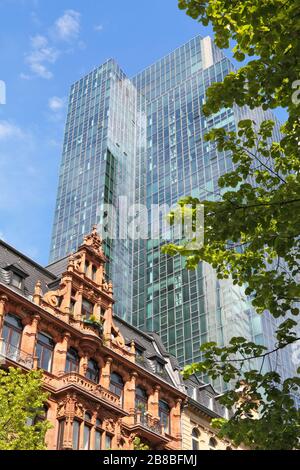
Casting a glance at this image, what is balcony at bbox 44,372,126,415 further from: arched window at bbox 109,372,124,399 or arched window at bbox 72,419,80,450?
arched window at bbox 109,372,124,399

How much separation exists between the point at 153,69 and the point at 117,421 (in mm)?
113497

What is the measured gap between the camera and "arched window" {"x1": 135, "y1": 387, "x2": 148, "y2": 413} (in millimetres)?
40941

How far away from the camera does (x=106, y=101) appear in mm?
124062

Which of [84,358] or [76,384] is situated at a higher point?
[84,358]

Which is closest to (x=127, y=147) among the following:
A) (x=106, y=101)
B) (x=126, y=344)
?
(x=106, y=101)

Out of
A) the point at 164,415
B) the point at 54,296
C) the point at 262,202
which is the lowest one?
the point at 262,202

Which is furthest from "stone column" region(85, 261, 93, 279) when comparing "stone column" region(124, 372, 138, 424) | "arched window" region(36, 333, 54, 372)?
"stone column" region(124, 372, 138, 424)

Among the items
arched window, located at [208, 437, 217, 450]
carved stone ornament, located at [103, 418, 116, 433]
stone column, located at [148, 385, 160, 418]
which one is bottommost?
carved stone ornament, located at [103, 418, 116, 433]

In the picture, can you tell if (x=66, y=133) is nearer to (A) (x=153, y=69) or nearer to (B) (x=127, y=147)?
(B) (x=127, y=147)

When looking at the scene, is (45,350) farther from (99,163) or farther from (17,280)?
(99,163)

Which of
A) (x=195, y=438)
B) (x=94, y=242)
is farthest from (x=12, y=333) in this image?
Answer: (x=195, y=438)

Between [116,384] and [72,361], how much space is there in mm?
4225

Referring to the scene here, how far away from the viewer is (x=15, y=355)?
33.8 metres

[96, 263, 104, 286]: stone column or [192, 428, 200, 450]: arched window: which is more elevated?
[96, 263, 104, 286]: stone column
